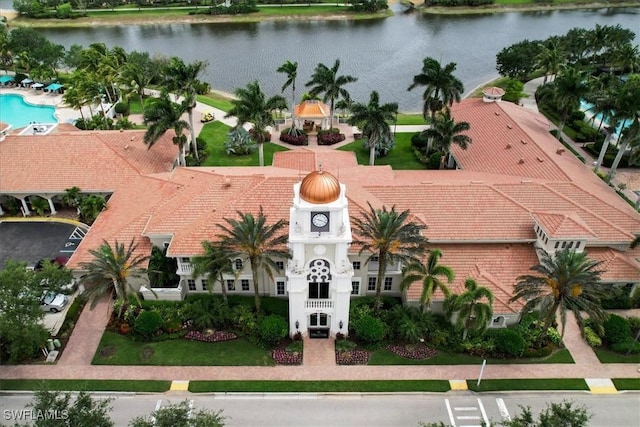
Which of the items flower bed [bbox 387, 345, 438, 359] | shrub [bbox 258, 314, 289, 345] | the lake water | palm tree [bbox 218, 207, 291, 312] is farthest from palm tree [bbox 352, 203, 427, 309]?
the lake water

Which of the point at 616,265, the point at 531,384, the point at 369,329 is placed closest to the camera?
the point at 531,384

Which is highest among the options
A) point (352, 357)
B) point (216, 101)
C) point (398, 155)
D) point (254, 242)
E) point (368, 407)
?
point (216, 101)

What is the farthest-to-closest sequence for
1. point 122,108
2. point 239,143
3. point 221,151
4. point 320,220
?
point 122,108 → point 221,151 → point 239,143 → point 320,220

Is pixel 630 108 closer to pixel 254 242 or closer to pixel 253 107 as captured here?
pixel 253 107

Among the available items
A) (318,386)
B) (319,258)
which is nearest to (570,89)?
(319,258)

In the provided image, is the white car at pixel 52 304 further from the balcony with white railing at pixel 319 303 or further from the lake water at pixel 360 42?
the lake water at pixel 360 42

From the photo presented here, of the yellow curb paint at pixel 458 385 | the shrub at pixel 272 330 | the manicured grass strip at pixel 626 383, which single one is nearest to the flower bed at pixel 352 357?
the shrub at pixel 272 330

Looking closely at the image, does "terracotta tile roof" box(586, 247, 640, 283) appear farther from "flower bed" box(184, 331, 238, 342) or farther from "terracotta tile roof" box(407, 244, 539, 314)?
"flower bed" box(184, 331, 238, 342)

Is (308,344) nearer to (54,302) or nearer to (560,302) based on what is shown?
(560,302)
